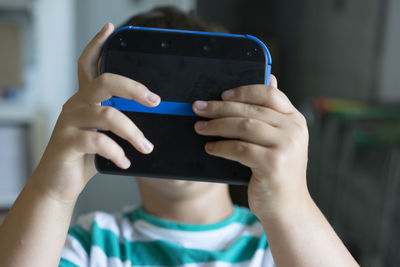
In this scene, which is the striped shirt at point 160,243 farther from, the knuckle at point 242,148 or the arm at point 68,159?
the knuckle at point 242,148

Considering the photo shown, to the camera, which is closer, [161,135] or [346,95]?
[161,135]

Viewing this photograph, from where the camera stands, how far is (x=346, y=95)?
2242 millimetres

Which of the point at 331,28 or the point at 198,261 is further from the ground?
the point at 331,28

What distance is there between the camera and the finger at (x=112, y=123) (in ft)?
1.42

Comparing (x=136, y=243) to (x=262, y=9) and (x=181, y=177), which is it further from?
(x=262, y=9)

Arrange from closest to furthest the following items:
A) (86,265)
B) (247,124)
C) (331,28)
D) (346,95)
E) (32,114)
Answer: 1. (247,124)
2. (86,265)
3. (32,114)
4. (346,95)
5. (331,28)

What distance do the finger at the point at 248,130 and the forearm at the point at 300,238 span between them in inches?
3.6

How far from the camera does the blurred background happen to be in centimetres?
123

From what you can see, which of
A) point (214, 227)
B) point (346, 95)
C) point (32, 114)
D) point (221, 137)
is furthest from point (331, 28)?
point (221, 137)

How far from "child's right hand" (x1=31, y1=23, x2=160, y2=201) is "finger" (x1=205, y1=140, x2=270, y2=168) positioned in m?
0.08

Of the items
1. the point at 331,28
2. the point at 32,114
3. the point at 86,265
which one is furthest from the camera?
the point at 331,28

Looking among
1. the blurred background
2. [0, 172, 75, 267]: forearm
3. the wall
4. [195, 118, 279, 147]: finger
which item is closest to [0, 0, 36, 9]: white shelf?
the blurred background

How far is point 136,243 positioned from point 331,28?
2209mm

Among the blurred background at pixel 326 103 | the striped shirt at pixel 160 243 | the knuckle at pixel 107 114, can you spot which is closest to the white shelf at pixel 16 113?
the blurred background at pixel 326 103
